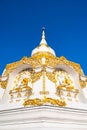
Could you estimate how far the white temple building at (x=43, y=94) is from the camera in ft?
42.0

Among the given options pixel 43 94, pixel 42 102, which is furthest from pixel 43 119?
pixel 43 94

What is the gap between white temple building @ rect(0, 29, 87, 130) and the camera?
504 inches

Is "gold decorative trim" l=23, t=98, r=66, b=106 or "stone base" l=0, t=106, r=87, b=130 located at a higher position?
"gold decorative trim" l=23, t=98, r=66, b=106

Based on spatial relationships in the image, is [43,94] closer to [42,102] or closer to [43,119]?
[42,102]

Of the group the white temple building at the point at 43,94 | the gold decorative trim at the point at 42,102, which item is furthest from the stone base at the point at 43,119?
the gold decorative trim at the point at 42,102

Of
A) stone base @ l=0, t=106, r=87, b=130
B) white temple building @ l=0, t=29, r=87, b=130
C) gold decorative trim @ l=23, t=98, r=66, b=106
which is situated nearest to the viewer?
stone base @ l=0, t=106, r=87, b=130

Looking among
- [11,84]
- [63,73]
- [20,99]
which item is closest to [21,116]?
[20,99]

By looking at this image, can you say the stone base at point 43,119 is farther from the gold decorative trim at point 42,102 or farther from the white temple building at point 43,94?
the gold decorative trim at point 42,102

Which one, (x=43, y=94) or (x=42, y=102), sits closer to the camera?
(x=42, y=102)

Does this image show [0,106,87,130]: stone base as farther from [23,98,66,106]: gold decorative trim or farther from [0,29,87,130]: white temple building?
[23,98,66,106]: gold decorative trim

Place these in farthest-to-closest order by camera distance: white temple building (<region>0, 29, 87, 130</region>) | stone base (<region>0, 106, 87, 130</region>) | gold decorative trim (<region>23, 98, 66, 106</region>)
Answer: gold decorative trim (<region>23, 98, 66, 106</region>) < white temple building (<region>0, 29, 87, 130</region>) < stone base (<region>0, 106, 87, 130</region>)

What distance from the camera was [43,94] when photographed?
13859mm

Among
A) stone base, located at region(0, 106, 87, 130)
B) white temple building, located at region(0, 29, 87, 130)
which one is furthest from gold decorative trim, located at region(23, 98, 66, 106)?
stone base, located at region(0, 106, 87, 130)

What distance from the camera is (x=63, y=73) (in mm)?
16031
